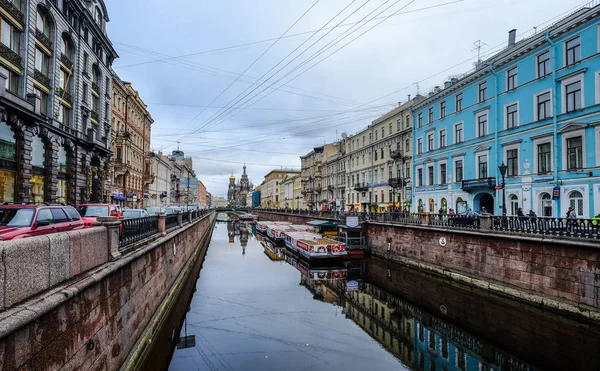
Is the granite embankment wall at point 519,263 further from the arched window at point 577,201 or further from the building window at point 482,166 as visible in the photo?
the building window at point 482,166

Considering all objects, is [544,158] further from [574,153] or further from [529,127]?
[529,127]

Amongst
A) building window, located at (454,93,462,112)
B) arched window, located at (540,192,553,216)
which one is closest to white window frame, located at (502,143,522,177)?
arched window, located at (540,192,553,216)

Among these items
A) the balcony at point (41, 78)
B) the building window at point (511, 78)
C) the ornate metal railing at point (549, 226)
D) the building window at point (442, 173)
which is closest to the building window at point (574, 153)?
the building window at point (511, 78)

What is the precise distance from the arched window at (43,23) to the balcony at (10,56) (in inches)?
127

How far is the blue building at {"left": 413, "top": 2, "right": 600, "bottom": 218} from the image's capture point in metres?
19.9

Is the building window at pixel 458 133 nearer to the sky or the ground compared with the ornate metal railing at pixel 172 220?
nearer to the sky

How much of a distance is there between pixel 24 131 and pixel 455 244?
2431 cm

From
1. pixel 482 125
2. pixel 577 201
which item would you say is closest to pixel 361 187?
pixel 482 125

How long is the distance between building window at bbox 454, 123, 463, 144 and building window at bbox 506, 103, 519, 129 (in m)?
5.05

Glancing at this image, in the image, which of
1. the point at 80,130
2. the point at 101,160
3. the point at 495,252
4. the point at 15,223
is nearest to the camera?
the point at 15,223

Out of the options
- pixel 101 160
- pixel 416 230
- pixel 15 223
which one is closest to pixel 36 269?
pixel 15 223

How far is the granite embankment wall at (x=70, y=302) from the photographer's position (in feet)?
14.1

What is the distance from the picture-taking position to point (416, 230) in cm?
2378

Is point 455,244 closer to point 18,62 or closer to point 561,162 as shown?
point 561,162
